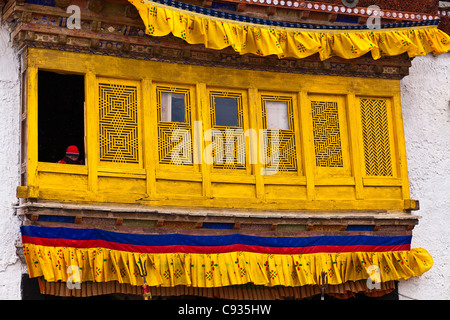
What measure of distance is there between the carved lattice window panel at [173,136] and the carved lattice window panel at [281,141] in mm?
989

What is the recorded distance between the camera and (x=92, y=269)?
989cm

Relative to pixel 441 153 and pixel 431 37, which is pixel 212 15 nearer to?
pixel 431 37

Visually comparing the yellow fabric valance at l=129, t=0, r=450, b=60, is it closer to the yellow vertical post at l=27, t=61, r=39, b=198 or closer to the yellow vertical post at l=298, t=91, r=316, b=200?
the yellow vertical post at l=298, t=91, r=316, b=200

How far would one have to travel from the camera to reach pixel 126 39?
35.0 ft

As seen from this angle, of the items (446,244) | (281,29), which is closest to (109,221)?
(281,29)

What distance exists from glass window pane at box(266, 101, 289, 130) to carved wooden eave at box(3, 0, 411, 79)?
0.44 metres

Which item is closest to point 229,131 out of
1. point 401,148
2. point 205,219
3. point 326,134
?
point 205,219

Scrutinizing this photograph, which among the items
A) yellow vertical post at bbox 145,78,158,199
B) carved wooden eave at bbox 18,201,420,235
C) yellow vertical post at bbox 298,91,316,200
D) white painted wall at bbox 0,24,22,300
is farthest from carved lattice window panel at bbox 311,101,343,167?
white painted wall at bbox 0,24,22,300

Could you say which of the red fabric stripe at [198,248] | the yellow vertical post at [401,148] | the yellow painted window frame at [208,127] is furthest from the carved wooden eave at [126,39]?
the red fabric stripe at [198,248]

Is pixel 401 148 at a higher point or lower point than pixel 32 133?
lower

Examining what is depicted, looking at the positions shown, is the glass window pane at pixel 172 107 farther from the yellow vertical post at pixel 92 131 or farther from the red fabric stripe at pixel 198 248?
the red fabric stripe at pixel 198 248

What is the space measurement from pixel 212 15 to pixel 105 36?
127 cm

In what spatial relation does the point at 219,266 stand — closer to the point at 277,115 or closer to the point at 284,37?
the point at 277,115

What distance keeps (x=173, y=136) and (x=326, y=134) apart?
79.9 inches
